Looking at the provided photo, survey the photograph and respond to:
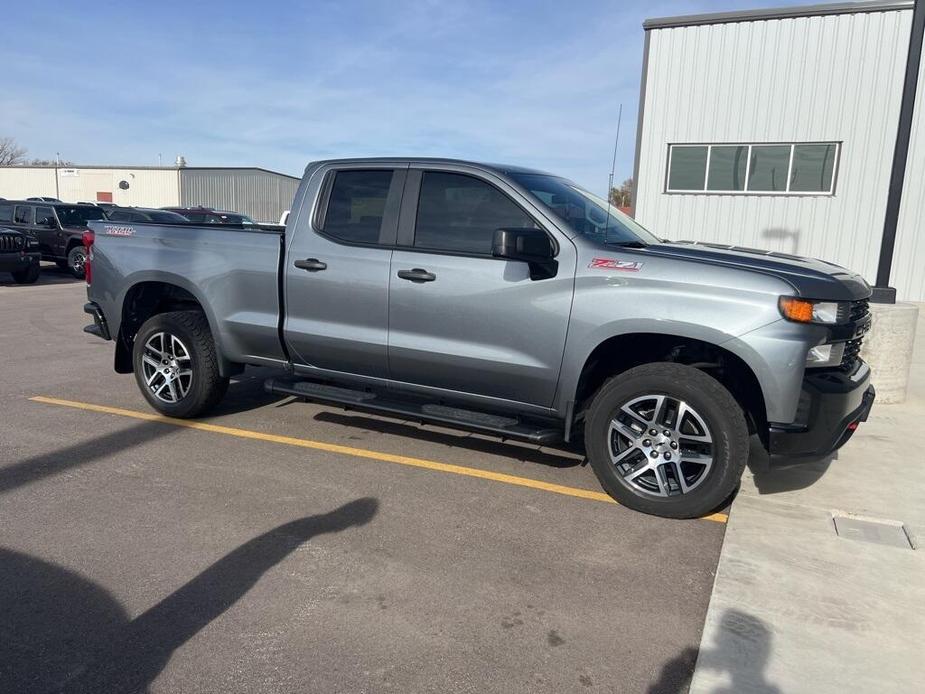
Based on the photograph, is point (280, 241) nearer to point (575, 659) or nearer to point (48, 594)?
point (48, 594)

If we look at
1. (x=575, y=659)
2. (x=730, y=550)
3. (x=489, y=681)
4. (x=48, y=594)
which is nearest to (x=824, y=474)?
(x=730, y=550)

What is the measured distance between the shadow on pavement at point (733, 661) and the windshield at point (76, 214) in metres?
19.0

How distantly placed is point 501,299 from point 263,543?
1.92 meters

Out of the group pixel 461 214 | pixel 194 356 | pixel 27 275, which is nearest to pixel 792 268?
pixel 461 214

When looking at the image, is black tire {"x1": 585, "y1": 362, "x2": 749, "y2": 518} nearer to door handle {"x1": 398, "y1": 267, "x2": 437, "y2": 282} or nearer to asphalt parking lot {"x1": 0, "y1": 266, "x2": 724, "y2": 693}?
asphalt parking lot {"x1": 0, "y1": 266, "x2": 724, "y2": 693}

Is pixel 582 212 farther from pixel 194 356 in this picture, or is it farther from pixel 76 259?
pixel 76 259

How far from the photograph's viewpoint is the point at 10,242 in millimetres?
15750

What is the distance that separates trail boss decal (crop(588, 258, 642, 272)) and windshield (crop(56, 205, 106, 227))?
17.6 meters

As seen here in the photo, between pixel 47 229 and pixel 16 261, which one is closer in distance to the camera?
pixel 16 261

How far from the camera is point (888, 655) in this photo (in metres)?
2.83

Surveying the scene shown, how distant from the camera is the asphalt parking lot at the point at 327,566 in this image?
2699 millimetres

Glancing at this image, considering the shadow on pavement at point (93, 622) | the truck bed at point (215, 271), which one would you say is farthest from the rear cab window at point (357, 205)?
the shadow on pavement at point (93, 622)

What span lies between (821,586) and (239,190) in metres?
49.2

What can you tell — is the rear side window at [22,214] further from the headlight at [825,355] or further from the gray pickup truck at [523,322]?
the headlight at [825,355]
